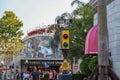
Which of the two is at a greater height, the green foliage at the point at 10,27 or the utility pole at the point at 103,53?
the green foliage at the point at 10,27

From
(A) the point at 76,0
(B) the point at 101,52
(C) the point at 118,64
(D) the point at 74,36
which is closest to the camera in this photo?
(B) the point at 101,52

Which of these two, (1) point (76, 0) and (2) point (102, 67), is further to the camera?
(1) point (76, 0)

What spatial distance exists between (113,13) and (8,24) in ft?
102

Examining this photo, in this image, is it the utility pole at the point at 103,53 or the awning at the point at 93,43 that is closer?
the utility pole at the point at 103,53

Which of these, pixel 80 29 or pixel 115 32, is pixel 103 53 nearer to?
pixel 115 32

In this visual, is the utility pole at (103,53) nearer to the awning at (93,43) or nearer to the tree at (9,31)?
the awning at (93,43)

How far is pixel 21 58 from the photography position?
67.0m

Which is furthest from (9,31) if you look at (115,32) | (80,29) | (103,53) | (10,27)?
(103,53)

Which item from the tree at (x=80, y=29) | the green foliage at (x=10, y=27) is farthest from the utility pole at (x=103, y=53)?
the green foliage at (x=10, y=27)

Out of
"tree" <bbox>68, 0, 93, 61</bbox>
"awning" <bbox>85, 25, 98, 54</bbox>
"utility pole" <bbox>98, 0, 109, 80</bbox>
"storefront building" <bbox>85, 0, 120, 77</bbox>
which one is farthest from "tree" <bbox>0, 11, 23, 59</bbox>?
"utility pole" <bbox>98, 0, 109, 80</bbox>

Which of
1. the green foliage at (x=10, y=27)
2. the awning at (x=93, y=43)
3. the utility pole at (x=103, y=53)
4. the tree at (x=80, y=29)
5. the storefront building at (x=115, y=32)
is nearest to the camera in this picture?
the utility pole at (x=103, y=53)

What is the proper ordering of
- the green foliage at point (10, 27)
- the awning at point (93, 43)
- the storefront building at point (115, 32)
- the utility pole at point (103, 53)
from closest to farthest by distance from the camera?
the utility pole at point (103, 53) → the awning at point (93, 43) → the storefront building at point (115, 32) → the green foliage at point (10, 27)

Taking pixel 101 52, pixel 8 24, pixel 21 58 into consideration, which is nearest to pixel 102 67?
pixel 101 52

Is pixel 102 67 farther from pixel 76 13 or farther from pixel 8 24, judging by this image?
pixel 8 24
